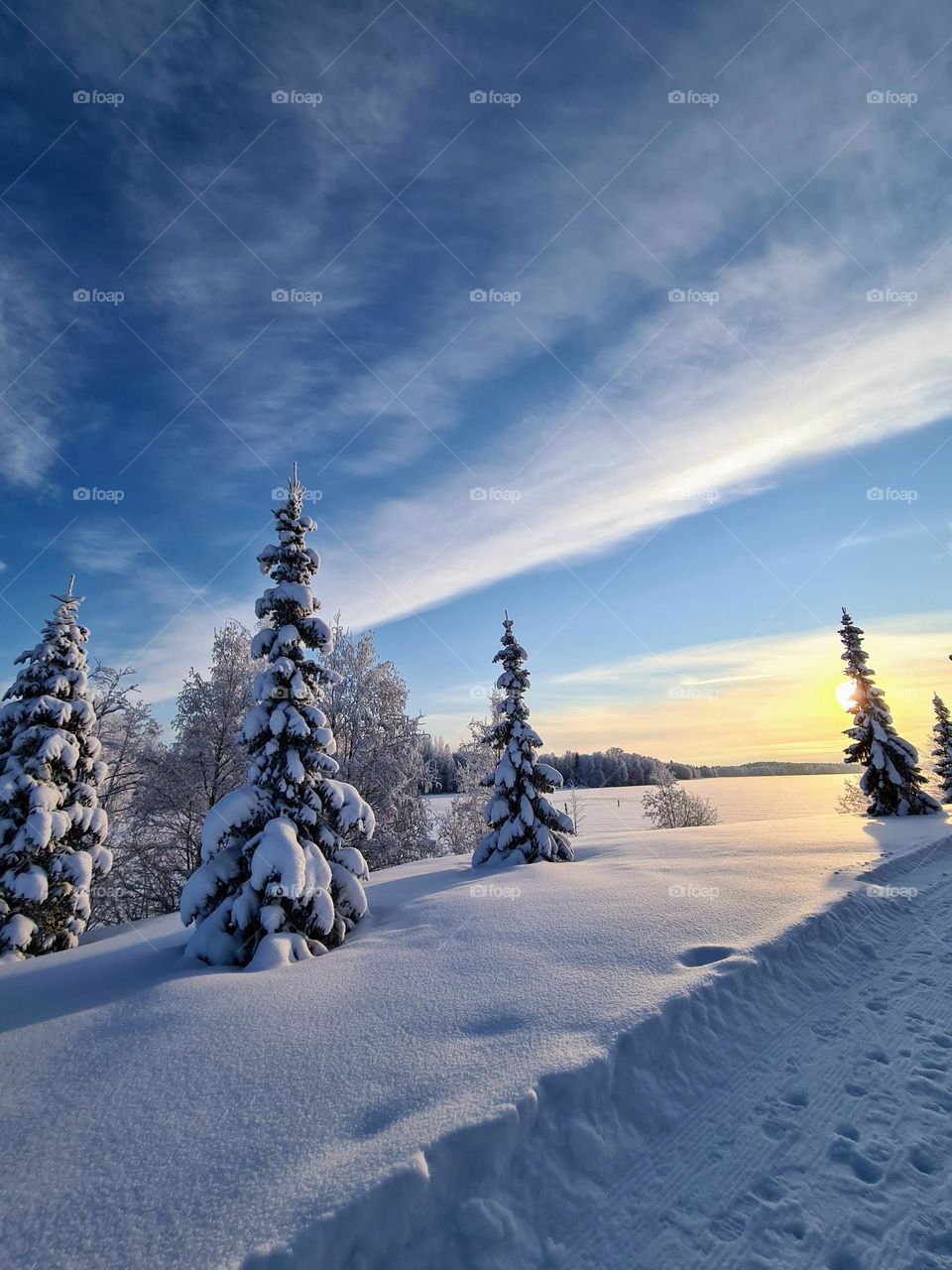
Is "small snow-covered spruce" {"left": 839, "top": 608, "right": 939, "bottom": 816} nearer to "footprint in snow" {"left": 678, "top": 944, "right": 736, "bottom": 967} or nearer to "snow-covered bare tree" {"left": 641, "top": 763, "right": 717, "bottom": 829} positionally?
"snow-covered bare tree" {"left": 641, "top": 763, "right": 717, "bottom": 829}

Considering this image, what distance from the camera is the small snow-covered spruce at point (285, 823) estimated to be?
833 cm

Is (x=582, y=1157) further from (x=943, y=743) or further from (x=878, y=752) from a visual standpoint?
(x=943, y=743)

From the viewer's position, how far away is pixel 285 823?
29.5ft

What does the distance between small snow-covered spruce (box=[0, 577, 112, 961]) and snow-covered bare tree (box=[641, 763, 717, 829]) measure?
40591mm

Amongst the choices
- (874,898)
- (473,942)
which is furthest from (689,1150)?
(874,898)

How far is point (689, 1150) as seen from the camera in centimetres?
394

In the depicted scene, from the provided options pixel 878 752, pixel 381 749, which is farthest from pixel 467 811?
pixel 878 752

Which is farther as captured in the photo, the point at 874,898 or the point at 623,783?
the point at 623,783

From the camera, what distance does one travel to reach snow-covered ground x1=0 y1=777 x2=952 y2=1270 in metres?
3.18

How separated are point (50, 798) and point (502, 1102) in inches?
549

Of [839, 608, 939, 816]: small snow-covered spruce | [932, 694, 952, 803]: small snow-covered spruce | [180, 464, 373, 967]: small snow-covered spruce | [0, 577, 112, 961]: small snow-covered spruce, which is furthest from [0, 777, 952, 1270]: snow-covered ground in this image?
[932, 694, 952, 803]: small snow-covered spruce

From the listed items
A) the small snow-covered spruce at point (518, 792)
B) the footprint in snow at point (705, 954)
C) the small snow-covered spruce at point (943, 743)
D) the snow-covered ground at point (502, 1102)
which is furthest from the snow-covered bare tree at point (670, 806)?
the footprint in snow at point (705, 954)

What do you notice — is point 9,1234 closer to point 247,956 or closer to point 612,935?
point 247,956

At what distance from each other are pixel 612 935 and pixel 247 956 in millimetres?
5533
